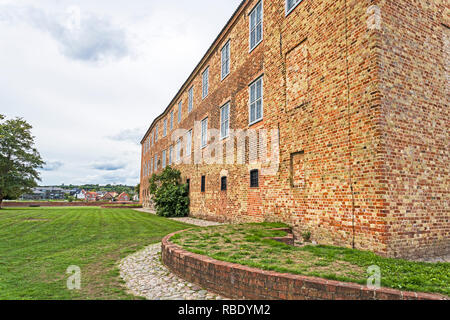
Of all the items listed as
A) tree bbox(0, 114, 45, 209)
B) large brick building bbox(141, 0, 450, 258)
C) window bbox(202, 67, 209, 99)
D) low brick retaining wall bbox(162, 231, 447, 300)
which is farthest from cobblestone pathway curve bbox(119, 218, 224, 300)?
tree bbox(0, 114, 45, 209)

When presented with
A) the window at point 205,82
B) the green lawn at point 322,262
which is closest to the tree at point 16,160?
the window at point 205,82

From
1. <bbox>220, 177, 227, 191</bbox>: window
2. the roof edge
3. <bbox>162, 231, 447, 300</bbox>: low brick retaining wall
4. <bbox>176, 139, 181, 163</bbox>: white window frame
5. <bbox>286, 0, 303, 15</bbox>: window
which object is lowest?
<bbox>162, 231, 447, 300</bbox>: low brick retaining wall

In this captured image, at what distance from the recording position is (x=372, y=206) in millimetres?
5660

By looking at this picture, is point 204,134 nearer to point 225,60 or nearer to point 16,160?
point 225,60

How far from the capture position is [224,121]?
14453 millimetres

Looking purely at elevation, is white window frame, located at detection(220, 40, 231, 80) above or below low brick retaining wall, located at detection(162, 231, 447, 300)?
above

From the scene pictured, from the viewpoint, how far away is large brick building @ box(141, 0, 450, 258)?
5762 mm

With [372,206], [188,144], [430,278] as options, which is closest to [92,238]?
[372,206]

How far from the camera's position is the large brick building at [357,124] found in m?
5.76

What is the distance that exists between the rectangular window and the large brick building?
27 centimetres

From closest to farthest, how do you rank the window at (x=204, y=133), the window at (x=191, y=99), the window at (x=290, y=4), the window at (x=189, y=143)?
1. the window at (x=290, y=4)
2. the window at (x=204, y=133)
3. the window at (x=189, y=143)
4. the window at (x=191, y=99)

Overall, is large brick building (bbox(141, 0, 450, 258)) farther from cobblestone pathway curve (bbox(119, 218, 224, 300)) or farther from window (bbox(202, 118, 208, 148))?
window (bbox(202, 118, 208, 148))

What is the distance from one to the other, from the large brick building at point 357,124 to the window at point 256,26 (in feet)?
2.12

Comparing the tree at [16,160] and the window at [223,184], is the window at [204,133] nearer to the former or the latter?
the window at [223,184]
